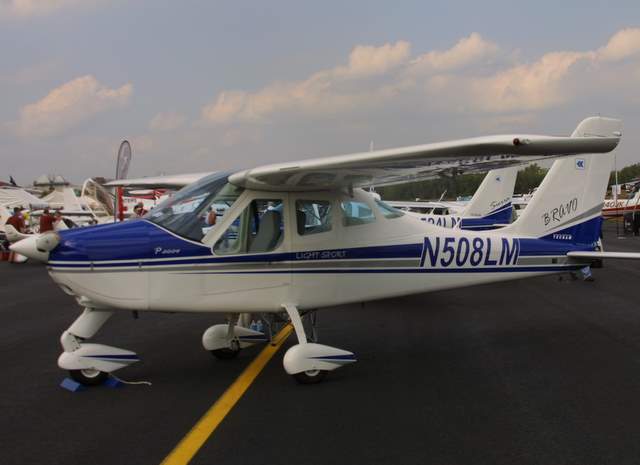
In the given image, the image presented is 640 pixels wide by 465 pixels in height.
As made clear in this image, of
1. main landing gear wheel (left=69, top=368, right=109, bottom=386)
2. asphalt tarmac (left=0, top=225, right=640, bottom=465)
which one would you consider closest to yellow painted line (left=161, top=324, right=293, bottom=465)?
asphalt tarmac (left=0, top=225, right=640, bottom=465)

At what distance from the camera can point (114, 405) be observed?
13.8ft

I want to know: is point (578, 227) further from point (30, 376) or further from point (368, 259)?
point (30, 376)

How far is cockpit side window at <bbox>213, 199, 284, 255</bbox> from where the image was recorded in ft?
16.1

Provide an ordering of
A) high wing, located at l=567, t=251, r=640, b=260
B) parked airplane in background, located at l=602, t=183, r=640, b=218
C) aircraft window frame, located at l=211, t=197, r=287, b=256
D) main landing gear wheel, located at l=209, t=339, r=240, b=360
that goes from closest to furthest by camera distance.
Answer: aircraft window frame, located at l=211, t=197, r=287, b=256 → main landing gear wheel, located at l=209, t=339, r=240, b=360 → high wing, located at l=567, t=251, r=640, b=260 → parked airplane in background, located at l=602, t=183, r=640, b=218

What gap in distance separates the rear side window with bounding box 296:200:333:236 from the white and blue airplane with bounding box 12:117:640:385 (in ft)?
0.04

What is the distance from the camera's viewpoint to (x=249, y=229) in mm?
5043

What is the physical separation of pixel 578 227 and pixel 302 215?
382 cm

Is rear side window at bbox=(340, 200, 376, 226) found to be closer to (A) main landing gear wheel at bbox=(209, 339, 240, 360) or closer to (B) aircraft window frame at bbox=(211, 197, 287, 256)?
(B) aircraft window frame at bbox=(211, 197, 287, 256)

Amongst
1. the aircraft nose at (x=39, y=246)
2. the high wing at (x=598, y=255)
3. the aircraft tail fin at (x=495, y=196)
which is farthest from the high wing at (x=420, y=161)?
the aircraft tail fin at (x=495, y=196)

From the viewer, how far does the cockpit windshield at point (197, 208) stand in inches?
188

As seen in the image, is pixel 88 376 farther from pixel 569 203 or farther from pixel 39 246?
pixel 569 203

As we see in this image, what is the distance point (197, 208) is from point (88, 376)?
5.66 feet

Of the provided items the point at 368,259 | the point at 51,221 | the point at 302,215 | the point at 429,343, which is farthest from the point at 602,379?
the point at 51,221

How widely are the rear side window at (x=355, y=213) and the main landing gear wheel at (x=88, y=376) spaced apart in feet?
8.72
